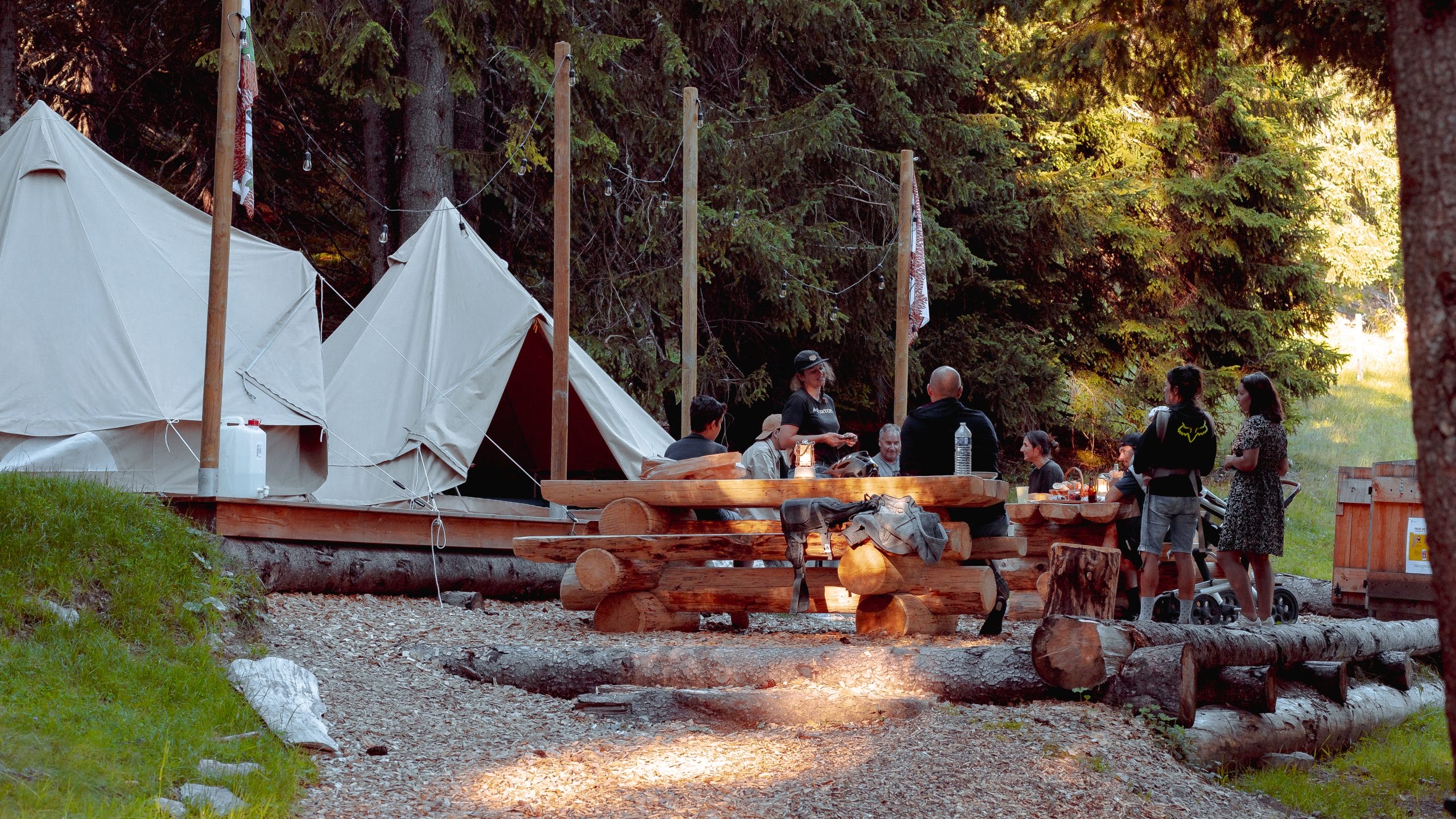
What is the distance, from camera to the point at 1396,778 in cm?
593

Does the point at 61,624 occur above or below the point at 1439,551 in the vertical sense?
below

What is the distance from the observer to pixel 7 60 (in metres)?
11.6

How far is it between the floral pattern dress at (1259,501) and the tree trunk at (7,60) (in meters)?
10.7

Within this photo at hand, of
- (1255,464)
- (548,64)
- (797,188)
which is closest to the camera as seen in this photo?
(1255,464)

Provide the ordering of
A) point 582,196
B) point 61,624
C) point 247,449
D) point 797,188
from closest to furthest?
point 61,624 → point 247,449 → point 582,196 → point 797,188

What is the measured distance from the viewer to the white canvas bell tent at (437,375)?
913cm

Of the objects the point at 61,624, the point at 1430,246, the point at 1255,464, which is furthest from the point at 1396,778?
the point at 61,624

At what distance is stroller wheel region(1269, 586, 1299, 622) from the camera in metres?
8.39

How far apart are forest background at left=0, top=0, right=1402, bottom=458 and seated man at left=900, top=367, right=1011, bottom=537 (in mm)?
2636

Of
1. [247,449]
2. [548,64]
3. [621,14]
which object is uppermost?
[621,14]

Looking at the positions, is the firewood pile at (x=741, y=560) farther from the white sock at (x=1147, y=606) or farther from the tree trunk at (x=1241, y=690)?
the tree trunk at (x=1241, y=690)

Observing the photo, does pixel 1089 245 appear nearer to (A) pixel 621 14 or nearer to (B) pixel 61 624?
(A) pixel 621 14

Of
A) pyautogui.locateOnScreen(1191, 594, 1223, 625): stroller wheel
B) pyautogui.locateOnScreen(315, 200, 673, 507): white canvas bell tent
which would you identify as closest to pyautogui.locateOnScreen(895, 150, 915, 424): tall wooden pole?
pyautogui.locateOnScreen(315, 200, 673, 507): white canvas bell tent

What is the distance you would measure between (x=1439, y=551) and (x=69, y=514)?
5.41 meters
